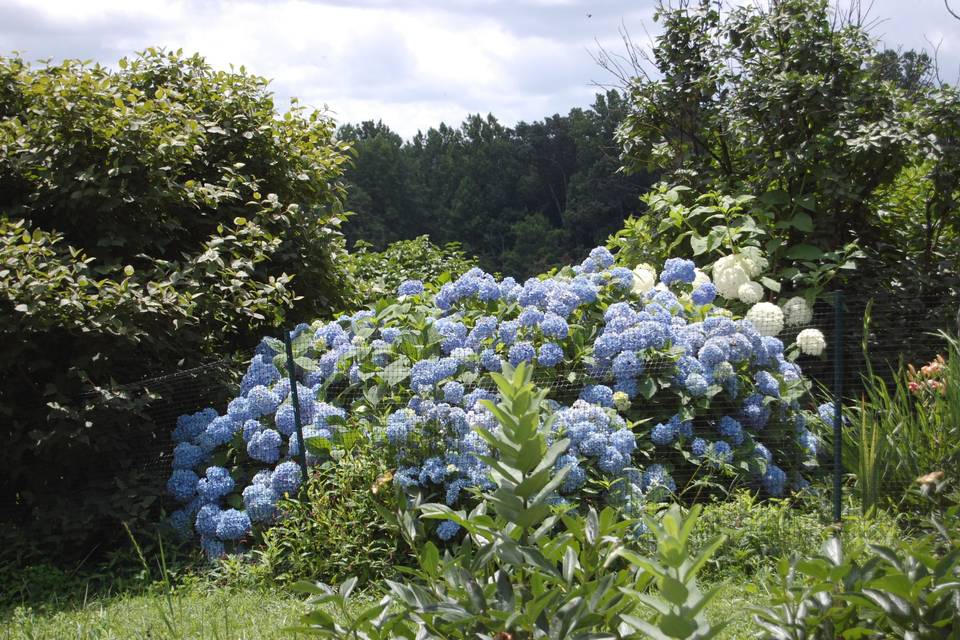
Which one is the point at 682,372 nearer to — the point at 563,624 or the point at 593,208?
the point at 563,624

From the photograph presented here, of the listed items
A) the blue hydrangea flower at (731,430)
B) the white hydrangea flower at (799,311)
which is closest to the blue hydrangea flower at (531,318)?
the blue hydrangea flower at (731,430)

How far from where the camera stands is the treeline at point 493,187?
41.3 meters

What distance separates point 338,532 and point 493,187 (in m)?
41.9

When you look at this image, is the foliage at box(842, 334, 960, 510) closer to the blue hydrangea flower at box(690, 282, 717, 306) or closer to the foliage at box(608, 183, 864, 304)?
the blue hydrangea flower at box(690, 282, 717, 306)

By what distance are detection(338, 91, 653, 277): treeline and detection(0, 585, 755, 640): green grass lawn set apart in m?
36.5

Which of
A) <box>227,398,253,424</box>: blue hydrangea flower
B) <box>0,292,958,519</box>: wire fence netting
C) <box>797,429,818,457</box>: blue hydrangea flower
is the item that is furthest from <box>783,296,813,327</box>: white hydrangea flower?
<box>227,398,253,424</box>: blue hydrangea flower

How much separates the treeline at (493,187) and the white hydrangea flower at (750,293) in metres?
34.3

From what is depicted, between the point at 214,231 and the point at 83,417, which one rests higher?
the point at 214,231

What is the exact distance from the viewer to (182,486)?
5238 millimetres

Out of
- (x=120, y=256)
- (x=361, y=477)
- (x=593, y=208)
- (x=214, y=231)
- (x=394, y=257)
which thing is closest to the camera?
(x=361, y=477)

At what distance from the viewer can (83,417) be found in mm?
5148

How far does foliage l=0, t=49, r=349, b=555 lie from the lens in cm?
512

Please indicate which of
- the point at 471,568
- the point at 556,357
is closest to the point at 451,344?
the point at 556,357

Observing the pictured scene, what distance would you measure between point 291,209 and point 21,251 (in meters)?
1.85
